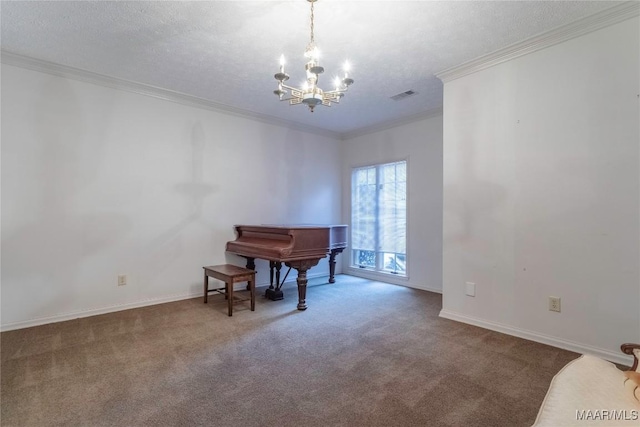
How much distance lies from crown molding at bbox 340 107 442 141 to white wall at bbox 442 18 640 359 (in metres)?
1.26

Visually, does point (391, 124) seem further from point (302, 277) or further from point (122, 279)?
point (122, 279)

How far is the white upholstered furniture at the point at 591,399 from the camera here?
1009mm

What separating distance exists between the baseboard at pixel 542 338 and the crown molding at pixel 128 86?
3662 mm

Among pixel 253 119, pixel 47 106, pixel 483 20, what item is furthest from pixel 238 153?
pixel 483 20

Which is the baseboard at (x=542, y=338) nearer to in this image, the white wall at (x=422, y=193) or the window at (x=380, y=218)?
the white wall at (x=422, y=193)

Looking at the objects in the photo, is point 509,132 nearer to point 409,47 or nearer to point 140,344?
point 409,47

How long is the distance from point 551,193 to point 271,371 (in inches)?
105

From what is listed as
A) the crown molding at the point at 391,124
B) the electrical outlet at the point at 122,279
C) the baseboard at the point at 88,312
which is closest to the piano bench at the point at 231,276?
the baseboard at the point at 88,312

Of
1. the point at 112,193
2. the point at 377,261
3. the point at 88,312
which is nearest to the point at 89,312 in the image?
the point at 88,312

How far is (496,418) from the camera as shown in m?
1.69

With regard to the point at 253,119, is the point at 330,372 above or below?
below

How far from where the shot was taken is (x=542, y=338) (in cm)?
267

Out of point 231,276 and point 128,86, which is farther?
point 128,86

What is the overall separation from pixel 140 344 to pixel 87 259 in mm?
1409
